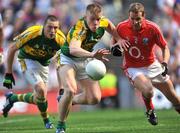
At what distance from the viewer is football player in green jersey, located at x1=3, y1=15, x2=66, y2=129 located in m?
12.5

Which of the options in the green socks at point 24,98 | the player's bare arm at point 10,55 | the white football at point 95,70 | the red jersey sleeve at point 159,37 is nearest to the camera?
the white football at point 95,70

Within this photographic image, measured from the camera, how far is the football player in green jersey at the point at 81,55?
10734mm

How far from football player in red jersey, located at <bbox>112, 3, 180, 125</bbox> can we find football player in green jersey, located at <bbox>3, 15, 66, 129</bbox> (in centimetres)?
127

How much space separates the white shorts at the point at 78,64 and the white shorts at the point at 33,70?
1737 millimetres

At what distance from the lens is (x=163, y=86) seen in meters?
12.0

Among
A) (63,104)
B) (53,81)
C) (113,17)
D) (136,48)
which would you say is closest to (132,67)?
(136,48)

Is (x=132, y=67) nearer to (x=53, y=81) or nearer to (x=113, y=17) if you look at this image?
(x=53, y=81)

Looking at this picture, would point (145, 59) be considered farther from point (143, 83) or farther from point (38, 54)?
point (38, 54)

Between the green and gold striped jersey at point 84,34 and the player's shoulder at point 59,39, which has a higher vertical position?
the green and gold striped jersey at point 84,34

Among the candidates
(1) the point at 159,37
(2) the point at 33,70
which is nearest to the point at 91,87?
(1) the point at 159,37

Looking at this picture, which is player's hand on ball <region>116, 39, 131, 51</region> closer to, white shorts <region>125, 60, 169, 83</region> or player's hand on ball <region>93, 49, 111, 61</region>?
white shorts <region>125, 60, 169, 83</region>

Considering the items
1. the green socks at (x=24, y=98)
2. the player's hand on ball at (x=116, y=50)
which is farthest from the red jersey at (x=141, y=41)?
the green socks at (x=24, y=98)

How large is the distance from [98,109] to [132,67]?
9491mm

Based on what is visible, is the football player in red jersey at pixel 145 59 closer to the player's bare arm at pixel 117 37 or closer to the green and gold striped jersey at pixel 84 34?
the player's bare arm at pixel 117 37
